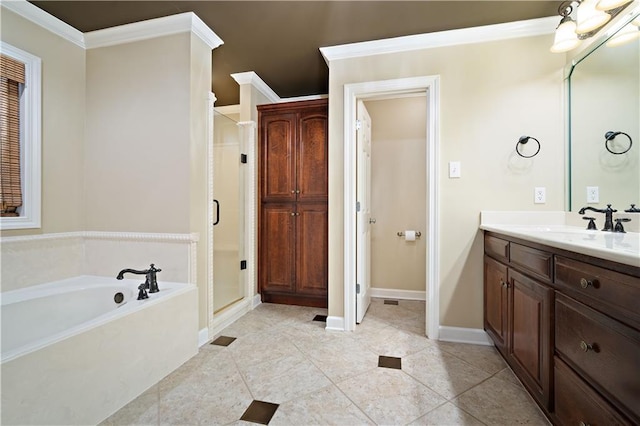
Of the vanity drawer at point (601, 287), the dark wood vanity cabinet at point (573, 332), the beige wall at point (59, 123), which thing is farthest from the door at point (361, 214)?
the beige wall at point (59, 123)

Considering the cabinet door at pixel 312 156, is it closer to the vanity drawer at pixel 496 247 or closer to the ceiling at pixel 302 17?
the ceiling at pixel 302 17

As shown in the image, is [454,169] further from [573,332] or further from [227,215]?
[227,215]

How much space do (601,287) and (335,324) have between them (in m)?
1.81

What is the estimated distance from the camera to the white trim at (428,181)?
223 cm

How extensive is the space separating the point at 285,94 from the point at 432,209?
91.9 inches

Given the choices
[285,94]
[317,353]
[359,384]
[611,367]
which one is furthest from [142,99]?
[611,367]

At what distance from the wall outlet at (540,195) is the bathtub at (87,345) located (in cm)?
255

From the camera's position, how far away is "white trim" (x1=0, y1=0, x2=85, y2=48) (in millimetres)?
1872

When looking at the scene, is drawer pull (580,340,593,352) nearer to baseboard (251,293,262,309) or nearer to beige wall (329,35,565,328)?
beige wall (329,35,565,328)

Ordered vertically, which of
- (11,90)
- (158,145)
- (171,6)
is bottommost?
(158,145)

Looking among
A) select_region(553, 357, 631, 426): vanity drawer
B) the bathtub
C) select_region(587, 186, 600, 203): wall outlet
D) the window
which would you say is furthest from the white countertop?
the window

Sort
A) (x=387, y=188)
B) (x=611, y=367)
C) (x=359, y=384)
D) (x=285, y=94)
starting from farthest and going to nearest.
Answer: (x=285, y=94)
(x=387, y=188)
(x=359, y=384)
(x=611, y=367)

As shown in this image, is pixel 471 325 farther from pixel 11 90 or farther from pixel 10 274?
pixel 11 90

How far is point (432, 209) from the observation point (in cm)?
224
